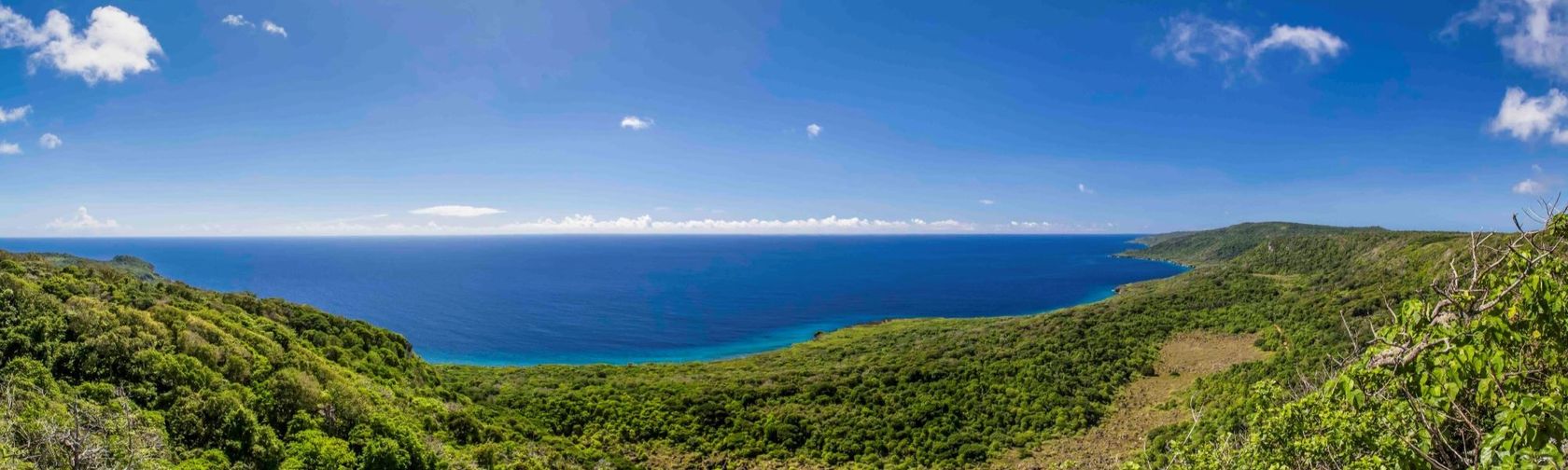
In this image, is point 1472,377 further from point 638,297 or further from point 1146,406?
point 638,297

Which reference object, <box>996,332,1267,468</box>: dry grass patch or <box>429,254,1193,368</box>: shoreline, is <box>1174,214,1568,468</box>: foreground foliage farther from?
<box>429,254,1193,368</box>: shoreline

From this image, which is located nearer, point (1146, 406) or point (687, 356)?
point (1146, 406)

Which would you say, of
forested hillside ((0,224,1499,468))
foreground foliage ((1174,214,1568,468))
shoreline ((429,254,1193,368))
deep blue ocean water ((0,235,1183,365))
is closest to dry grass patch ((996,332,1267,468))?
forested hillside ((0,224,1499,468))

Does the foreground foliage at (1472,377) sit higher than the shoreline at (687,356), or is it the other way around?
the foreground foliage at (1472,377)

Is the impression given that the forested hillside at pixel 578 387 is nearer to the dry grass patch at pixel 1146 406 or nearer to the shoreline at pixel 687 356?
the dry grass patch at pixel 1146 406

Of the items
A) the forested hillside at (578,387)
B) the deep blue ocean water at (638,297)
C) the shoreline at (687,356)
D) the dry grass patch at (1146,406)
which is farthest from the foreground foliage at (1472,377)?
the deep blue ocean water at (638,297)

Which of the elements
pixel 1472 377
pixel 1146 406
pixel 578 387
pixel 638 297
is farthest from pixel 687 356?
pixel 1472 377

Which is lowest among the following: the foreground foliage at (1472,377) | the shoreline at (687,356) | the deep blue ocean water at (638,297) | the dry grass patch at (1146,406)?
the shoreline at (687,356)

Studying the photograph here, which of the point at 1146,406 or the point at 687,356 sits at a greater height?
the point at 1146,406
